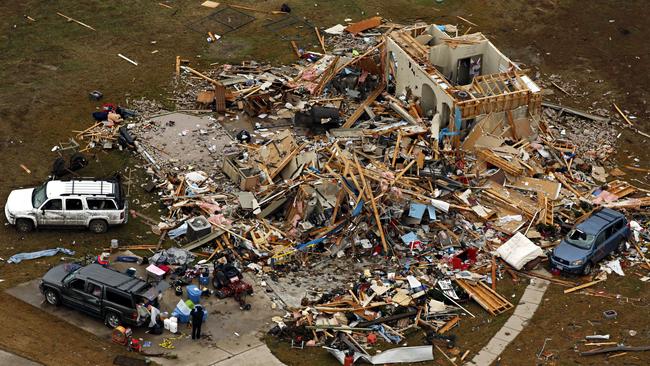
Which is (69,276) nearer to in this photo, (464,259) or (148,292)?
(148,292)

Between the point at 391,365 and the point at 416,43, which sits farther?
the point at 416,43

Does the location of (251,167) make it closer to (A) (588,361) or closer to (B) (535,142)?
(B) (535,142)

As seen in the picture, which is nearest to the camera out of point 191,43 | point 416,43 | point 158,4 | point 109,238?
point 109,238

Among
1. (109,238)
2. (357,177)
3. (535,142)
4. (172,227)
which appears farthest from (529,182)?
(109,238)

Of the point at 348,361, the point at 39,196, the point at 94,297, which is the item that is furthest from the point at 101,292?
the point at 348,361

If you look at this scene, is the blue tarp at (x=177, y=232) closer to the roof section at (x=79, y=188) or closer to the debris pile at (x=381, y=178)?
the debris pile at (x=381, y=178)

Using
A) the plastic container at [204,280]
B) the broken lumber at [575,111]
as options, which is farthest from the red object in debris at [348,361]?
the broken lumber at [575,111]
